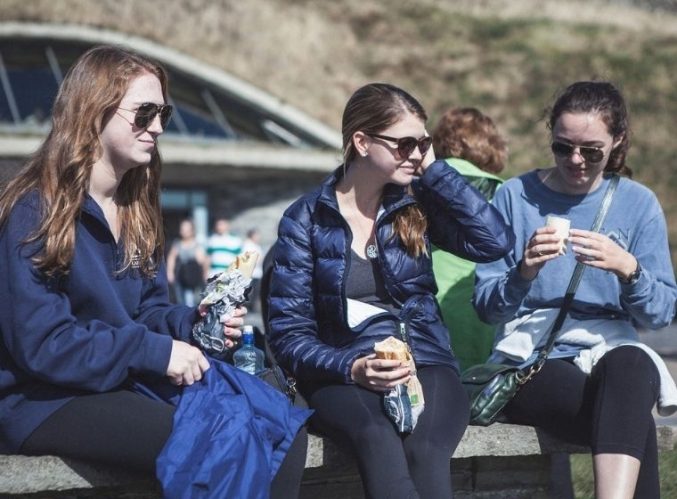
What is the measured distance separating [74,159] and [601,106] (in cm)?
207

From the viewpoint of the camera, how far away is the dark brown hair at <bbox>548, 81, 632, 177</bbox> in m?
4.54

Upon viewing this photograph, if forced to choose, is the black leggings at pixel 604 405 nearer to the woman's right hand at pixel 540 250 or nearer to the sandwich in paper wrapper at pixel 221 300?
the woman's right hand at pixel 540 250

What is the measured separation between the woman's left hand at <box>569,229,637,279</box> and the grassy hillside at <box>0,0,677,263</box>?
23.3m

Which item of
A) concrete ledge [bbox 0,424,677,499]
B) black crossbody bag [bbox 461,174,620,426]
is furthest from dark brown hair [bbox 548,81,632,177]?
concrete ledge [bbox 0,424,677,499]

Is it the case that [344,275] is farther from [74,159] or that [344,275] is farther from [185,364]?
[74,159]

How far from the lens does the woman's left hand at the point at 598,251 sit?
4176 mm

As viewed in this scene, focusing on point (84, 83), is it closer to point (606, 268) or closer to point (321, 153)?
point (606, 268)

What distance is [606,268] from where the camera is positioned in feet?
13.8

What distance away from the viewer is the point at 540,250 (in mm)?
4168

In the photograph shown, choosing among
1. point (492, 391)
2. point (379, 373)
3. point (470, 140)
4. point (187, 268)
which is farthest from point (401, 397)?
point (187, 268)

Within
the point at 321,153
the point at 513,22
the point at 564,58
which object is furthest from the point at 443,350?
the point at 513,22

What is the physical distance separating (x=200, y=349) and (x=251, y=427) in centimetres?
48

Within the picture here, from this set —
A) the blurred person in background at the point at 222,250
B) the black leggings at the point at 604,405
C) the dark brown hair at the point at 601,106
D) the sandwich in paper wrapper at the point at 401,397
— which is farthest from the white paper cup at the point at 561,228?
the blurred person in background at the point at 222,250

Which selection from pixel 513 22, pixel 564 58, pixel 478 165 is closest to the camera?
pixel 478 165
